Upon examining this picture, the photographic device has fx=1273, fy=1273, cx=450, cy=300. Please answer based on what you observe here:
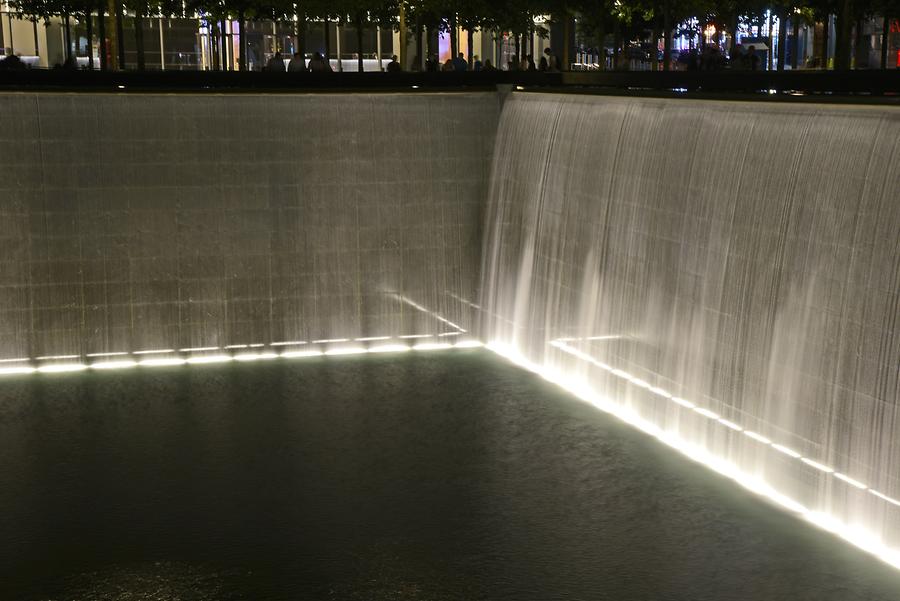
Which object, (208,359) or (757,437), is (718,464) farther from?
(208,359)

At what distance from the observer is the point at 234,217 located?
16.7m

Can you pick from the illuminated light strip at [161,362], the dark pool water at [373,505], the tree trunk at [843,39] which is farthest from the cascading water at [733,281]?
the tree trunk at [843,39]

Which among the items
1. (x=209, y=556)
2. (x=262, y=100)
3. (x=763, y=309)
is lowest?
(x=209, y=556)

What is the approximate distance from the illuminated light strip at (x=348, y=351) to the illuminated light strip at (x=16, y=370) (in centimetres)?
383

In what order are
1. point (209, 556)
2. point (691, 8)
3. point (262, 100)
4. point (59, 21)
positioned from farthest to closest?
point (59, 21), point (691, 8), point (262, 100), point (209, 556)

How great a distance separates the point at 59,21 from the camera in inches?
1618

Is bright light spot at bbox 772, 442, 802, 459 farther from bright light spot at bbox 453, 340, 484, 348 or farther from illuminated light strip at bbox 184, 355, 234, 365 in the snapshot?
illuminated light strip at bbox 184, 355, 234, 365

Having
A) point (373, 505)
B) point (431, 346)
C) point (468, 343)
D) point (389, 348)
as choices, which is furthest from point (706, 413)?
point (389, 348)

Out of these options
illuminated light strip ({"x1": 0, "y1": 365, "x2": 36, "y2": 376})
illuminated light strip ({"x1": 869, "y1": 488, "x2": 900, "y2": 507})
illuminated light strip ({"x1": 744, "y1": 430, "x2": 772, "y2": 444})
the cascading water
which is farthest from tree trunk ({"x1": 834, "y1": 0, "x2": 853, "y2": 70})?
illuminated light strip ({"x1": 0, "y1": 365, "x2": 36, "y2": 376})

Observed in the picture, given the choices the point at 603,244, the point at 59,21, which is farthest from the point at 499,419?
the point at 59,21

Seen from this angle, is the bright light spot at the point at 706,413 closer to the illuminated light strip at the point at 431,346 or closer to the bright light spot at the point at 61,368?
the illuminated light strip at the point at 431,346

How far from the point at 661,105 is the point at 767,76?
1121 mm

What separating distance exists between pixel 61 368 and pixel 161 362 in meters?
1.26

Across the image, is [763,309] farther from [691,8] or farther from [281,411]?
[691,8]
